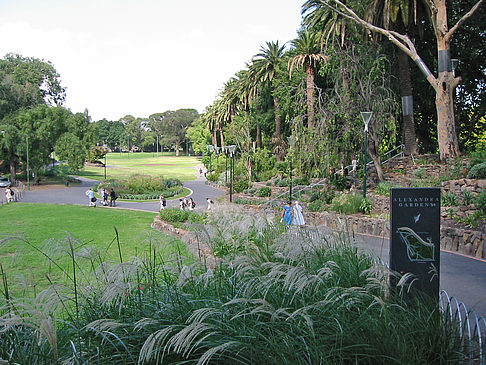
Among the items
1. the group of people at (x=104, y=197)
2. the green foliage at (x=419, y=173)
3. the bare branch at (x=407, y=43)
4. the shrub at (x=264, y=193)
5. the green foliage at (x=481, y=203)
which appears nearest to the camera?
the green foliage at (x=481, y=203)

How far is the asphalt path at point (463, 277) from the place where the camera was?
24.1ft

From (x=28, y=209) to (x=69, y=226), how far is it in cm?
828

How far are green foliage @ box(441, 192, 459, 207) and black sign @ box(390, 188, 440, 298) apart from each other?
1233 centimetres

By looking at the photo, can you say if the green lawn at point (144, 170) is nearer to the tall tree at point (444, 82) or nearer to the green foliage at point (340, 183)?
the green foliage at point (340, 183)

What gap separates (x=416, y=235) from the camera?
510 cm

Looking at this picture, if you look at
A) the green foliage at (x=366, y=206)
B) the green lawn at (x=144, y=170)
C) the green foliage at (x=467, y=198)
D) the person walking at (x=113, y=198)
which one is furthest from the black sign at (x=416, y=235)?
the green lawn at (x=144, y=170)

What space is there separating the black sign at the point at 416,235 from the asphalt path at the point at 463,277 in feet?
1.92

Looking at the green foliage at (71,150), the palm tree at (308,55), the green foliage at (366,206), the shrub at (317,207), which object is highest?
the palm tree at (308,55)

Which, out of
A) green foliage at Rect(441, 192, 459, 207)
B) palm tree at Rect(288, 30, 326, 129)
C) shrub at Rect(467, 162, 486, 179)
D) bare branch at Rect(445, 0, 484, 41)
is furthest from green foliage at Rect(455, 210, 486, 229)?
palm tree at Rect(288, 30, 326, 129)

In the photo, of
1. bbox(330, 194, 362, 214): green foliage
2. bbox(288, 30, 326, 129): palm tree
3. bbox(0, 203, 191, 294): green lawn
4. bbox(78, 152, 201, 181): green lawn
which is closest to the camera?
bbox(0, 203, 191, 294): green lawn

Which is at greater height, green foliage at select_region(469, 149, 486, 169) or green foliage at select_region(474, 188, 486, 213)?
green foliage at select_region(469, 149, 486, 169)

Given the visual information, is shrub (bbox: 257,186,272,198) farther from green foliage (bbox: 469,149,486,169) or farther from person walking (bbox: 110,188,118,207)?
green foliage (bbox: 469,149,486,169)

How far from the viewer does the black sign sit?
507 centimetres

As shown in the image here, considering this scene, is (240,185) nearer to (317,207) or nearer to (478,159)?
(317,207)
